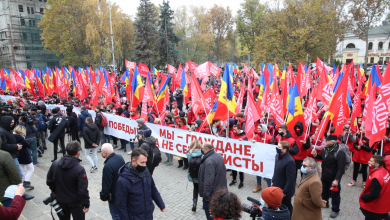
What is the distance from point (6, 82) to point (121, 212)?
75.8ft

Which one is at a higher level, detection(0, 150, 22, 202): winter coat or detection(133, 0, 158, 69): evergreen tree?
detection(133, 0, 158, 69): evergreen tree

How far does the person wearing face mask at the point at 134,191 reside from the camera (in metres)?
3.50

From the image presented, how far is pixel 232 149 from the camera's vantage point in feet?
22.3

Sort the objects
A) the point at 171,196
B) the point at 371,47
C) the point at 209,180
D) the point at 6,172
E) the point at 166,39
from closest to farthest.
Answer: the point at 6,172
the point at 209,180
the point at 171,196
the point at 166,39
the point at 371,47

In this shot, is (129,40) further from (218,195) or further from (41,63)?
(218,195)

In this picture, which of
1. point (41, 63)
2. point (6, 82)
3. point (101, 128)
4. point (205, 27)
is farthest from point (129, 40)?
point (101, 128)

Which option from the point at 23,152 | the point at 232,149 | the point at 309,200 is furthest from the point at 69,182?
the point at 232,149

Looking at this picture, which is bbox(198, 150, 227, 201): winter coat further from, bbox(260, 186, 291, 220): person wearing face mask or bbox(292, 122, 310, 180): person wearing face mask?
bbox(292, 122, 310, 180): person wearing face mask

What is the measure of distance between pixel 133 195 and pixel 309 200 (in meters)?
2.71

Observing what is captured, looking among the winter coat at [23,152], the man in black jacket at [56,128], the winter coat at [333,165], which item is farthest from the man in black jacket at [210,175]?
the man in black jacket at [56,128]

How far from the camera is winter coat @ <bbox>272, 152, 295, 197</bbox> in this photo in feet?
14.7

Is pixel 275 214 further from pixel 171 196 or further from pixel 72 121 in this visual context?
pixel 72 121

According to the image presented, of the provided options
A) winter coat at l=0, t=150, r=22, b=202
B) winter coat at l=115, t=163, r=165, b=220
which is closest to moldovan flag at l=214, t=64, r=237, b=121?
winter coat at l=115, t=163, r=165, b=220

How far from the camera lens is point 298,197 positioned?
407 cm
